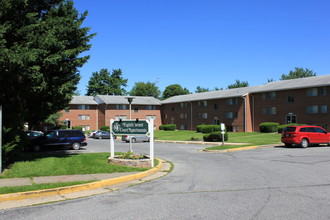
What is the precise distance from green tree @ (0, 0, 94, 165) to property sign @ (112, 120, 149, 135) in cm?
268

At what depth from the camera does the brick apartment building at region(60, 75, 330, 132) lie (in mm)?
39594

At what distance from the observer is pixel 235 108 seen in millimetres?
A: 49188

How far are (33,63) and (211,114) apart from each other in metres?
45.8

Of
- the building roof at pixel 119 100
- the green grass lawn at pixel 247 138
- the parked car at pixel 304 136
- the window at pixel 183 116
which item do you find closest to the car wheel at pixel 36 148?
the green grass lawn at pixel 247 138

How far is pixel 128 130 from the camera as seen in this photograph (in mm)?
13094

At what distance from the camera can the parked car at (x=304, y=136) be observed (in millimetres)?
21766

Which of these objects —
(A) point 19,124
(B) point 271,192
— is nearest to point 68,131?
(A) point 19,124

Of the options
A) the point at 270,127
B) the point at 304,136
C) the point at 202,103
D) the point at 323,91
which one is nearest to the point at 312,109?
the point at 323,91

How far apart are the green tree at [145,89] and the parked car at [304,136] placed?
288 ft

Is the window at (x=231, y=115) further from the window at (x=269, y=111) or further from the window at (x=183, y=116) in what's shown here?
the window at (x=183, y=116)

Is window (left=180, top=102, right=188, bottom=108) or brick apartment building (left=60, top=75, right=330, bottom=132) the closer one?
brick apartment building (left=60, top=75, right=330, bottom=132)

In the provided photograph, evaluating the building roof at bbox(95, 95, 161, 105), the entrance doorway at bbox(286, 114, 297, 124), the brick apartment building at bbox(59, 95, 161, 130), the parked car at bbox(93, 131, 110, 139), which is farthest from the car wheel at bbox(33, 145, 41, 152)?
the building roof at bbox(95, 95, 161, 105)

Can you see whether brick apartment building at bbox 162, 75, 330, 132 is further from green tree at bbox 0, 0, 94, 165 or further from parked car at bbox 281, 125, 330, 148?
green tree at bbox 0, 0, 94, 165

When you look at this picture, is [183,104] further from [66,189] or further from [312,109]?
[66,189]
